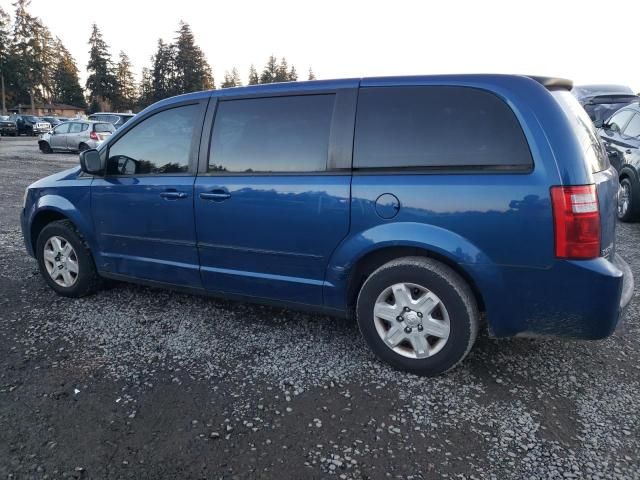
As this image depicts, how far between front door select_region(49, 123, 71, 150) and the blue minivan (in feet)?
63.8

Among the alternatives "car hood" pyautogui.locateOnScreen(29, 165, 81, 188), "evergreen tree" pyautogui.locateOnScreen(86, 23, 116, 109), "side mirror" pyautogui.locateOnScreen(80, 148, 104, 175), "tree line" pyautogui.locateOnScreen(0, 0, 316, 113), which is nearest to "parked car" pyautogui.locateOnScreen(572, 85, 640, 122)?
"side mirror" pyautogui.locateOnScreen(80, 148, 104, 175)

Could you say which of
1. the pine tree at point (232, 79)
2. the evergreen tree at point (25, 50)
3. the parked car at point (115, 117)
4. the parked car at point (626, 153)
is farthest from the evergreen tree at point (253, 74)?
the parked car at point (626, 153)

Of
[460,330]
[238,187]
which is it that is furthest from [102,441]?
[460,330]

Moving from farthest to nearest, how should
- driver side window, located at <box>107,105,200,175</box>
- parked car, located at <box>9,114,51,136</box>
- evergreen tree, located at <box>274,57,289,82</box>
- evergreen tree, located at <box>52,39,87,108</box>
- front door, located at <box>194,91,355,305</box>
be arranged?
evergreen tree, located at <box>274,57,289,82</box>, evergreen tree, located at <box>52,39,87,108</box>, parked car, located at <box>9,114,51,136</box>, driver side window, located at <box>107,105,200,175</box>, front door, located at <box>194,91,355,305</box>

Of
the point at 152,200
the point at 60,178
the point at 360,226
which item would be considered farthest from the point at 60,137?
the point at 360,226

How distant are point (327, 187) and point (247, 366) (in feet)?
4.20

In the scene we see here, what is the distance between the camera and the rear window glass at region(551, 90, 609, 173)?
2625 millimetres

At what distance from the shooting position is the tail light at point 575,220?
8.03 feet

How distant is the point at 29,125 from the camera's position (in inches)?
1468

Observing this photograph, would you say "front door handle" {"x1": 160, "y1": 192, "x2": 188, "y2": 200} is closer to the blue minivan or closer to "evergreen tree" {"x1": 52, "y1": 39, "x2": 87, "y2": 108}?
the blue minivan

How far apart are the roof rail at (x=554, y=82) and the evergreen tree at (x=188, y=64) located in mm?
72914

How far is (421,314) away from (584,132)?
1.43m

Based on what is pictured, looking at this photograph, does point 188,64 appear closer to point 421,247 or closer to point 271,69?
point 271,69

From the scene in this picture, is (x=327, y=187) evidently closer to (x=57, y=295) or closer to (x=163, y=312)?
(x=163, y=312)
